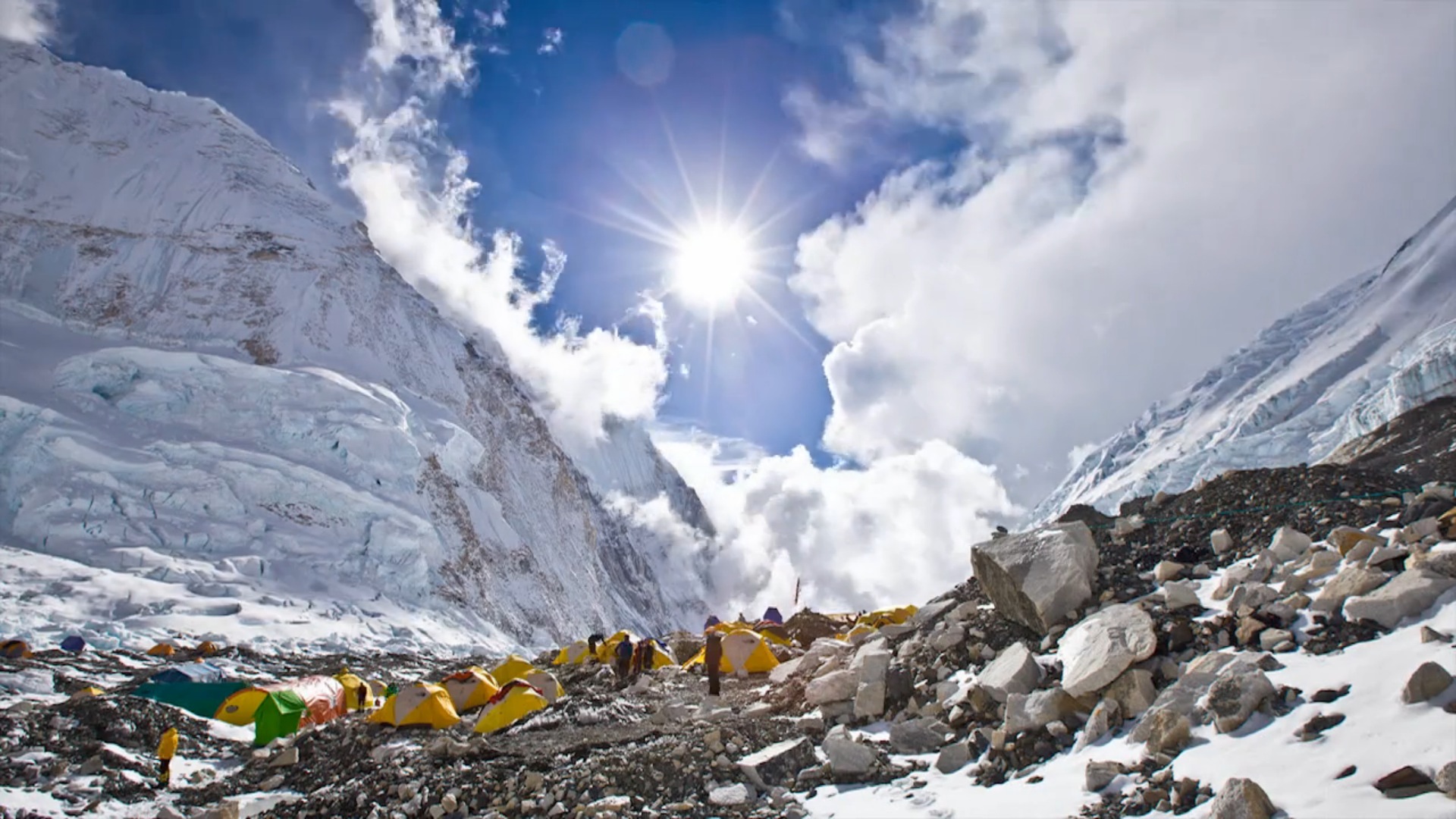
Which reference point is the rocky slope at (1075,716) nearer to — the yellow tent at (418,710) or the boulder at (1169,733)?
the boulder at (1169,733)

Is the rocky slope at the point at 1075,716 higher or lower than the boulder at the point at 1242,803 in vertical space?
higher

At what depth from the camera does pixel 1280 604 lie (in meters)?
6.07

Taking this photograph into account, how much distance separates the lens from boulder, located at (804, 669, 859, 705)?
9062mm

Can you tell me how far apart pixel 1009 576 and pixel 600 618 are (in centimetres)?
7336

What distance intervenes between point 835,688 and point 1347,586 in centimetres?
524

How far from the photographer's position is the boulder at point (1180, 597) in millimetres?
6922

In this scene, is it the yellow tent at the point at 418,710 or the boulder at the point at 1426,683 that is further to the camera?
the yellow tent at the point at 418,710

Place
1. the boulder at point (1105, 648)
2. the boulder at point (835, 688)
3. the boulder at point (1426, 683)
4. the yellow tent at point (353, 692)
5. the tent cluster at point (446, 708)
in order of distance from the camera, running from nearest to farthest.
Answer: the boulder at point (1426, 683)
the boulder at point (1105, 648)
the boulder at point (835, 688)
the tent cluster at point (446, 708)
the yellow tent at point (353, 692)

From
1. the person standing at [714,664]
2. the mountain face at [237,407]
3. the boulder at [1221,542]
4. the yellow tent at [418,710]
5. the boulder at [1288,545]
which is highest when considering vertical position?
the mountain face at [237,407]

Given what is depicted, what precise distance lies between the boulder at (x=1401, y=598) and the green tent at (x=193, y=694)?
21.6 meters

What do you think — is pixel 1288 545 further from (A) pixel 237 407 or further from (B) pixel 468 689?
(A) pixel 237 407

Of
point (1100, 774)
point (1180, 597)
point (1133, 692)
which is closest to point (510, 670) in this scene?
point (1180, 597)

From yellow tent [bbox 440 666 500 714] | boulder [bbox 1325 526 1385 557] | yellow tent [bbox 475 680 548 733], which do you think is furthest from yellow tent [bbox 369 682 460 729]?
boulder [bbox 1325 526 1385 557]

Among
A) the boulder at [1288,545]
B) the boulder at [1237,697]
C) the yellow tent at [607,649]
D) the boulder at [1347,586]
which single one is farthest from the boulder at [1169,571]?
the yellow tent at [607,649]
